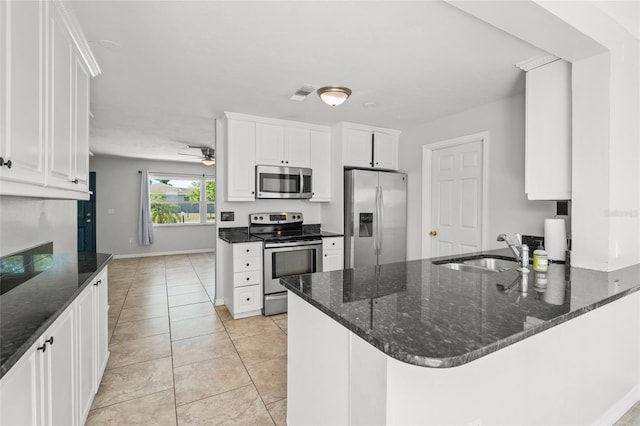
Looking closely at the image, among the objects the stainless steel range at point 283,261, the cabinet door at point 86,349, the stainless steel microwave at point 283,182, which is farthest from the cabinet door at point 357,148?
the cabinet door at point 86,349

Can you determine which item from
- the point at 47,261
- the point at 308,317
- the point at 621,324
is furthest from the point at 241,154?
the point at 621,324

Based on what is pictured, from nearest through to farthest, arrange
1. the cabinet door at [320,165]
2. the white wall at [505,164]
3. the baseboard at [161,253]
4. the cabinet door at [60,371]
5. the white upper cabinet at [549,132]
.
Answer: the cabinet door at [60,371]
the white upper cabinet at [549,132]
the white wall at [505,164]
the cabinet door at [320,165]
the baseboard at [161,253]

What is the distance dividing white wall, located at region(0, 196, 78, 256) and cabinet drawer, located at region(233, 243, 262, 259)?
1.48 meters

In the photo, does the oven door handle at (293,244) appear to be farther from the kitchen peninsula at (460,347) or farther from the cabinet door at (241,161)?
the kitchen peninsula at (460,347)

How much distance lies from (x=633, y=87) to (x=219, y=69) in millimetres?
2858

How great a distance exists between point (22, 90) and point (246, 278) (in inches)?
104

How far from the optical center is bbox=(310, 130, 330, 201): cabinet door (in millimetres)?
4277

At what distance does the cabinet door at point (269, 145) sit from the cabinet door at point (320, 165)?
440 mm

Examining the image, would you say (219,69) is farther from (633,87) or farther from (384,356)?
(633,87)

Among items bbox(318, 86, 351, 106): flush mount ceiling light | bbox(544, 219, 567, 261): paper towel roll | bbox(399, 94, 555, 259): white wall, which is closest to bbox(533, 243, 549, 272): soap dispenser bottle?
bbox(544, 219, 567, 261): paper towel roll

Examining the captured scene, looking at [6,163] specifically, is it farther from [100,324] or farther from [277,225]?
[277,225]

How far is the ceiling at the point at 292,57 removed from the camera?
5.99 feet

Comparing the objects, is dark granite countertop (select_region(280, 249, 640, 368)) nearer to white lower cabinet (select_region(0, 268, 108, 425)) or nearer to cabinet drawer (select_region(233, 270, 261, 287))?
white lower cabinet (select_region(0, 268, 108, 425))

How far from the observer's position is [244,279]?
3609 mm
